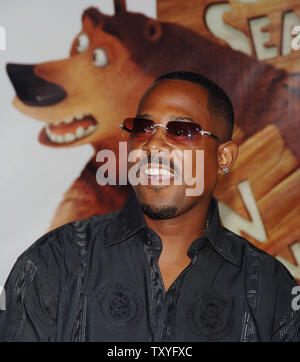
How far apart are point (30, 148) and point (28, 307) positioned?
2.85ft

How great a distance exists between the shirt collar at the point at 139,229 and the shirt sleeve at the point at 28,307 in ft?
0.79

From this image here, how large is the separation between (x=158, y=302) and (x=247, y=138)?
0.97 m

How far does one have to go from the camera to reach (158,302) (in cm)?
160

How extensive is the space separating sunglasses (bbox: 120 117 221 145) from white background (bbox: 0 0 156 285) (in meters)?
0.65

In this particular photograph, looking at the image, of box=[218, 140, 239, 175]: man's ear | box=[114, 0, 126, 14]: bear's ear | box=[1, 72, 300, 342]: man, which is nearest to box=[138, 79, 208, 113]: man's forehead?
box=[1, 72, 300, 342]: man

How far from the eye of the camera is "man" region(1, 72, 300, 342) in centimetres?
156

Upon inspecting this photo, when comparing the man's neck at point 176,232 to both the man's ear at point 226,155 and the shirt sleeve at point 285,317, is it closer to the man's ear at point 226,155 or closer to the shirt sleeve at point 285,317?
the man's ear at point 226,155

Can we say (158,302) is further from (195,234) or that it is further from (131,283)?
(195,234)

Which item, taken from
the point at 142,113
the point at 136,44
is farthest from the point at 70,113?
the point at 142,113

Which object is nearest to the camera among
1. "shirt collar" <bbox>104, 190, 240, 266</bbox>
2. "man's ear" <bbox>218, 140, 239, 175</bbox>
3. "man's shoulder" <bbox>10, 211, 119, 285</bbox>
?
"man's shoulder" <bbox>10, 211, 119, 285</bbox>

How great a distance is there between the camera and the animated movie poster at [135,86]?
7.33ft

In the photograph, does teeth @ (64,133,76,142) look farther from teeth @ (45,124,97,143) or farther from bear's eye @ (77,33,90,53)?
bear's eye @ (77,33,90,53)

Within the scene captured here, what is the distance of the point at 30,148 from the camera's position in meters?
2.20

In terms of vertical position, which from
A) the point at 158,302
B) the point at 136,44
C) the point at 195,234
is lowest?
the point at 158,302
